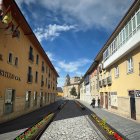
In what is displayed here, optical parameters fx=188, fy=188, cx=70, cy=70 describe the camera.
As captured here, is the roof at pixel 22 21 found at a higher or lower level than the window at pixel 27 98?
higher

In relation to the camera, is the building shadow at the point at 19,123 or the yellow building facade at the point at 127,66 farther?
the yellow building facade at the point at 127,66

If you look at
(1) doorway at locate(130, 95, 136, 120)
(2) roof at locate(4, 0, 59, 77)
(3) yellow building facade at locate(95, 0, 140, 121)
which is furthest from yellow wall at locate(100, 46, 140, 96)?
(2) roof at locate(4, 0, 59, 77)

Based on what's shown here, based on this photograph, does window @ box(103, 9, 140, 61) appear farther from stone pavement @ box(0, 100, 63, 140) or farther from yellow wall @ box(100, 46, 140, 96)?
stone pavement @ box(0, 100, 63, 140)

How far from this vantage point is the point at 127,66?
57.2 feet

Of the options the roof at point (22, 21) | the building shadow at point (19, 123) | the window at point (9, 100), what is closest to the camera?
the building shadow at point (19, 123)

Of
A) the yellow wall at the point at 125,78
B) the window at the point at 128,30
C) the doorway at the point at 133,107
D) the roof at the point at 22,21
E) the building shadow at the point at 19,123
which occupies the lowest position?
the building shadow at the point at 19,123

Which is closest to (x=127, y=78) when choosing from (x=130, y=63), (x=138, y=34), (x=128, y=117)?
(x=130, y=63)

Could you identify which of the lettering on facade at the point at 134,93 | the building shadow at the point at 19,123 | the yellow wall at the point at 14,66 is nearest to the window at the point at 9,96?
the yellow wall at the point at 14,66

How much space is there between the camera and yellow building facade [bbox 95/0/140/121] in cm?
1445

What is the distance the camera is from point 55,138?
30.3ft

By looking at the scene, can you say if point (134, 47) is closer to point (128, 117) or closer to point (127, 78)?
point (127, 78)

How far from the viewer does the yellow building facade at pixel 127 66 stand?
14453 mm

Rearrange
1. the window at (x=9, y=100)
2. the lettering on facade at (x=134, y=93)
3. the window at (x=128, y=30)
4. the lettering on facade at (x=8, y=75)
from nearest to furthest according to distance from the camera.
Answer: the lettering on facade at (x=8, y=75) → the window at (x=128, y=30) → the lettering on facade at (x=134, y=93) → the window at (x=9, y=100)

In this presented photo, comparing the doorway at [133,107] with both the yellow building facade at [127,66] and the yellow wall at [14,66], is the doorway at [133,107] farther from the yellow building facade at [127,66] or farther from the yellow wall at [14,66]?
the yellow wall at [14,66]
